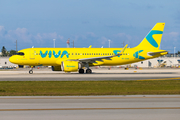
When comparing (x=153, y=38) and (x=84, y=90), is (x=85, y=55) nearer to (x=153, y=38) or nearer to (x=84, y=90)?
(x=153, y=38)

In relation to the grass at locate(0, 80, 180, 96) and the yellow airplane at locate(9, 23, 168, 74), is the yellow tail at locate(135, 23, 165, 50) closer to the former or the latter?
the yellow airplane at locate(9, 23, 168, 74)

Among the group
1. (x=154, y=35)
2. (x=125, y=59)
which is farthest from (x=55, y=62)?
(x=154, y=35)

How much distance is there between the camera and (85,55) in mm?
43219

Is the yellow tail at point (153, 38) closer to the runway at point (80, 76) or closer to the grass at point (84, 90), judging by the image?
the runway at point (80, 76)

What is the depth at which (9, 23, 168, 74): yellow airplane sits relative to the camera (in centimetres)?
4144

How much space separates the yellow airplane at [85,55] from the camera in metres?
41.4
